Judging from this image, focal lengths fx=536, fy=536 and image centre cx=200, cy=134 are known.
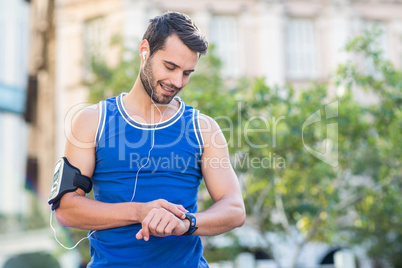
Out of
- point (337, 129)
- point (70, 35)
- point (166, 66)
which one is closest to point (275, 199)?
point (337, 129)

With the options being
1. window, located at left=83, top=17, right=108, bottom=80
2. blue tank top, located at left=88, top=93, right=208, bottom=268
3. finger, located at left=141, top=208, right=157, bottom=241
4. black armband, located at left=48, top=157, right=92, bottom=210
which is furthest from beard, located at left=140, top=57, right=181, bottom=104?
window, located at left=83, top=17, right=108, bottom=80

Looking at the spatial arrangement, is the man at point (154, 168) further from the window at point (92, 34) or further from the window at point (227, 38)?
the window at point (227, 38)

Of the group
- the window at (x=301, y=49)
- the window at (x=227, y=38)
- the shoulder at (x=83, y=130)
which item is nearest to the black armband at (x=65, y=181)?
the shoulder at (x=83, y=130)

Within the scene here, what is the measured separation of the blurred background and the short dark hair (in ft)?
9.63

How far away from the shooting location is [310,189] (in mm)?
10375

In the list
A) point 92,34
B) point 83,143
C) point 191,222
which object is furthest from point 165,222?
point 92,34

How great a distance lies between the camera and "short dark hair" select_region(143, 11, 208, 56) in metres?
2.33

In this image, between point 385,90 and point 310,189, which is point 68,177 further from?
point 310,189

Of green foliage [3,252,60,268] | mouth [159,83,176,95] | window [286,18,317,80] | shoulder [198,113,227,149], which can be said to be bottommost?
green foliage [3,252,60,268]

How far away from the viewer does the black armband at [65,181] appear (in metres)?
2.13

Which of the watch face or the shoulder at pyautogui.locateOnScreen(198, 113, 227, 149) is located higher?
the shoulder at pyautogui.locateOnScreen(198, 113, 227, 149)

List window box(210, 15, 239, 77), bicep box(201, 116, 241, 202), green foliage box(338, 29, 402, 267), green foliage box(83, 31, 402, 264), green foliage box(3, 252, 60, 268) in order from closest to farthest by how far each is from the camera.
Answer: bicep box(201, 116, 241, 202), green foliage box(83, 31, 402, 264), green foliage box(338, 29, 402, 267), window box(210, 15, 239, 77), green foliage box(3, 252, 60, 268)

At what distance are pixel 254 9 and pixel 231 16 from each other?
89 centimetres

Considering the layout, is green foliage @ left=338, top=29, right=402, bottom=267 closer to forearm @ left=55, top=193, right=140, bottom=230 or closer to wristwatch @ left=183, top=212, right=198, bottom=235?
wristwatch @ left=183, top=212, right=198, bottom=235
